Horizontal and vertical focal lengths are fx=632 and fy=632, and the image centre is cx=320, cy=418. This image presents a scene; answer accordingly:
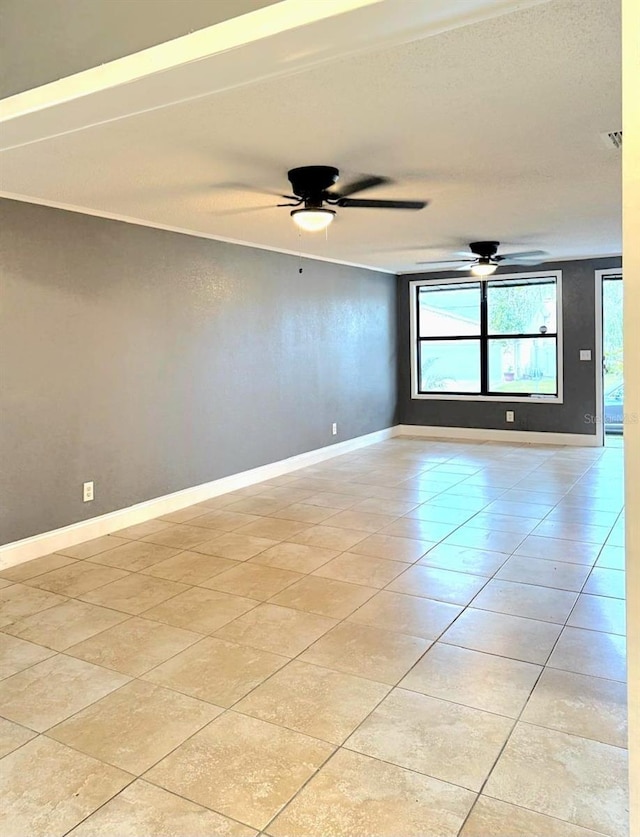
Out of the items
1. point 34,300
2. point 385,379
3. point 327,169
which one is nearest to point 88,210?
point 34,300

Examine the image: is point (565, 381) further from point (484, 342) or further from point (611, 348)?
point (484, 342)

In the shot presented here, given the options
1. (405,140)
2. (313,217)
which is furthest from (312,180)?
(405,140)

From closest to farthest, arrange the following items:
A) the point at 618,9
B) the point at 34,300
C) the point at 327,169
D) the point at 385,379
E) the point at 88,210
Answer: the point at 618,9
the point at 327,169
the point at 34,300
the point at 88,210
the point at 385,379

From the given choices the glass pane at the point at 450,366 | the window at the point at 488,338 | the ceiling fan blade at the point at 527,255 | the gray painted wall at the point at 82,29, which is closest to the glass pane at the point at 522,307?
the window at the point at 488,338

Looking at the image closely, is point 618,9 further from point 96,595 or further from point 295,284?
point 295,284

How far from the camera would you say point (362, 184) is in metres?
3.41

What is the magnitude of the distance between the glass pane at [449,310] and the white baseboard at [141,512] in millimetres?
2509

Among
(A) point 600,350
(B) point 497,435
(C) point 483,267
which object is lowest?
(B) point 497,435

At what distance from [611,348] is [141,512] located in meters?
5.72

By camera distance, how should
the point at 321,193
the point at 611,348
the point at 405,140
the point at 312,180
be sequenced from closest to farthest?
the point at 405,140, the point at 312,180, the point at 321,193, the point at 611,348

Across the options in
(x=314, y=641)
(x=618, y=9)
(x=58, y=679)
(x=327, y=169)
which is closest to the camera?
(x=618, y=9)

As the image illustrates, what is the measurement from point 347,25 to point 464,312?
685 centimetres

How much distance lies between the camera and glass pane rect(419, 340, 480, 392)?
8.11 metres

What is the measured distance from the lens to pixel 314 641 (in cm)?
269
